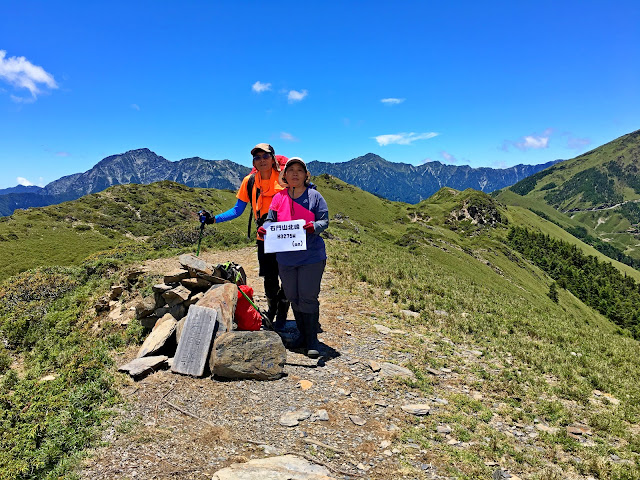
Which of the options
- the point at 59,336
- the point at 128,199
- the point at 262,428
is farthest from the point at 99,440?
the point at 128,199

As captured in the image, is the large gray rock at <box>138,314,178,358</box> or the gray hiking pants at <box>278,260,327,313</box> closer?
the gray hiking pants at <box>278,260,327,313</box>

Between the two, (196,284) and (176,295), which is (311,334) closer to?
(196,284)

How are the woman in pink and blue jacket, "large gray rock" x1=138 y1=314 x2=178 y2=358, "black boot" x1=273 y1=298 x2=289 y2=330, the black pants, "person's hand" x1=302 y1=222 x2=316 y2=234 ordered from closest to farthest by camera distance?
"person's hand" x1=302 y1=222 x2=316 y2=234, the woman in pink and blue jacket, "large gray rock" x1=138 y1=314 x2=178 y2=358, the black pants, "black boot" x1=273 y1=298 x2=289 y2=330

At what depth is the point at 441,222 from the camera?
13512 centimetres

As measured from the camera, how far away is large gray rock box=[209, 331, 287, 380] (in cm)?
701

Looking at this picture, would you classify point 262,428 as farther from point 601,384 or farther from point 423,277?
point 423,277

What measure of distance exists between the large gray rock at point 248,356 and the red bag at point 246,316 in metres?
1.24

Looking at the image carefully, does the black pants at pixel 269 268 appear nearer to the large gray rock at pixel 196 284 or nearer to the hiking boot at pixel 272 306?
the hiking boot at pixel 272 306

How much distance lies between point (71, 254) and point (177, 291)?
7133cm

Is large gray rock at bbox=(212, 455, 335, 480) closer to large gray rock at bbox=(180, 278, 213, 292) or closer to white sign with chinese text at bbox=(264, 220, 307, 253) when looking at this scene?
white sign with chinese text at bbox=(264, 220, 307, 253)

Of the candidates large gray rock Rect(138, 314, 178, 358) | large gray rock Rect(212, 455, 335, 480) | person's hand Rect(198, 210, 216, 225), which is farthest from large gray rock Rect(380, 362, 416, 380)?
person's hand Rect(198, 210, 216, 225)

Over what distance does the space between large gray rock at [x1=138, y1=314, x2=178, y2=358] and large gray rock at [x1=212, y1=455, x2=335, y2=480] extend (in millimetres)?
4174

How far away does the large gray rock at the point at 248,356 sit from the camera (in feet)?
23.0

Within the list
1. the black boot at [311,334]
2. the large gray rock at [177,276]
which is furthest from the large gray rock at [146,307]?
the black boot at [311,334]
